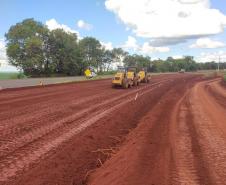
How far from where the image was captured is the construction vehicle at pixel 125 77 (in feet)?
112

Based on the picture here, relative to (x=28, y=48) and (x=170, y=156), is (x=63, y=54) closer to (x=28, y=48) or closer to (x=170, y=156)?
(x=28, y=48)

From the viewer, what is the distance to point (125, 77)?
3434 cm

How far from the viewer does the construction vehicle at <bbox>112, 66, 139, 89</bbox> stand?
3403 centimetres

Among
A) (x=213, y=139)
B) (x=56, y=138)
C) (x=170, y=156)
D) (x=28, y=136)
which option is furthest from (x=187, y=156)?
(x=28, y=136)

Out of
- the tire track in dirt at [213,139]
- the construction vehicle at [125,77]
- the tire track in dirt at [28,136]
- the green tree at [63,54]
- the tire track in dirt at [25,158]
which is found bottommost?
the tire track in dirt at [213,139]

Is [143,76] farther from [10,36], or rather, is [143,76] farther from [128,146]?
[10,36]

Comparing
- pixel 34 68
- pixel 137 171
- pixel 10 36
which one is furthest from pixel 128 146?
pixel 10 36

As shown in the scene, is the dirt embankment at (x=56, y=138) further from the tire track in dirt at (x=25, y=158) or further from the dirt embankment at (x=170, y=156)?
the dirt embankment at (x=170, y=156)

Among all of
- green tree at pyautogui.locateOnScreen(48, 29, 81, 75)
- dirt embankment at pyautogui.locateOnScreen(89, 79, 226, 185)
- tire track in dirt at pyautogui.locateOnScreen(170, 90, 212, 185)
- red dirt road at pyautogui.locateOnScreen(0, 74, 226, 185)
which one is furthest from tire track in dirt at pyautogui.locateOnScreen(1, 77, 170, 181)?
green tree at pyautogui.locateOnScreen(48, 29, 81, 75)

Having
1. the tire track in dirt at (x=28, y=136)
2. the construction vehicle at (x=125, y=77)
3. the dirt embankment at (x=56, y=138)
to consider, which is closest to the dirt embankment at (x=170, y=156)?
the dirt embankment at (x=56, y=138)

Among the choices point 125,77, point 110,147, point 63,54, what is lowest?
point 110,147

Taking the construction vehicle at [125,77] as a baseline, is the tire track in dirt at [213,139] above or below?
below

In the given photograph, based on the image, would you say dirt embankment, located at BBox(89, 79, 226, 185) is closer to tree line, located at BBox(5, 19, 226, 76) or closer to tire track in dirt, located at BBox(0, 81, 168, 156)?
tire track in dirt, located at BBox(0, 81, 168, 156)

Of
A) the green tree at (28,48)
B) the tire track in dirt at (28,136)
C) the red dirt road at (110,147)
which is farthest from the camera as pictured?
the green tree at (28,48)
